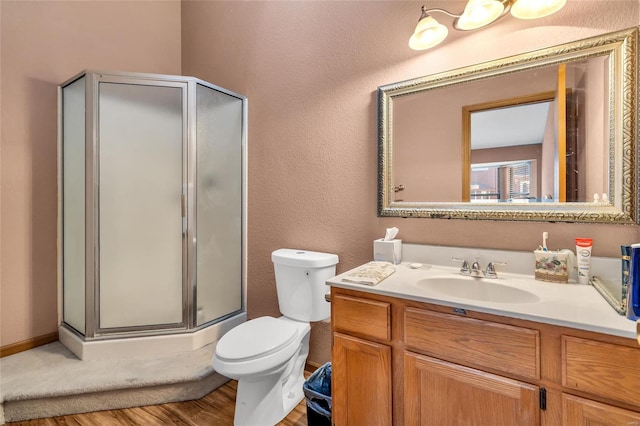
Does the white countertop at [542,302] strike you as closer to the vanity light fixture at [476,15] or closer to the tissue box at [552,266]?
the tissue box at [552,266]

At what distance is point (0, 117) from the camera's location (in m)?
1.95

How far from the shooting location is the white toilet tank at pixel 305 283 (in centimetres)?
174

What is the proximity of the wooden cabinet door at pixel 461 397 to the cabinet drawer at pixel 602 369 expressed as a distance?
0.12 metres

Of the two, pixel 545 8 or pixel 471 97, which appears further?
pixel 471 97

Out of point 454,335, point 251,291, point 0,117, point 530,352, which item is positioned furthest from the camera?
point 251,291

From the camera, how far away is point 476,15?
1339 mm

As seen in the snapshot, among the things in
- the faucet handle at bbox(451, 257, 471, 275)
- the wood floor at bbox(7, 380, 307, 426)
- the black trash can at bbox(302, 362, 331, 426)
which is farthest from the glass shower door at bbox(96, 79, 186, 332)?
the faucet handle at bbox(451, 257, 471, 275)

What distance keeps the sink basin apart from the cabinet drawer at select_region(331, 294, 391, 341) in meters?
0.25

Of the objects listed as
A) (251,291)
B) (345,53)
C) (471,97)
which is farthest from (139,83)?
(471,97)

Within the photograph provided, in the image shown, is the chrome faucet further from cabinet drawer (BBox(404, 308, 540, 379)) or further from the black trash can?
the black trash can

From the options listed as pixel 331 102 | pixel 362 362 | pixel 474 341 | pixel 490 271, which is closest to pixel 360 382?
pixel 362 362

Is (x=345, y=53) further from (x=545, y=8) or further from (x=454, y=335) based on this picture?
(x=454, y=335)

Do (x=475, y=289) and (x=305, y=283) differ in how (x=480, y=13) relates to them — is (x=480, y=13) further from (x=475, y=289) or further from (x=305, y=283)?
(x=305, y=283)

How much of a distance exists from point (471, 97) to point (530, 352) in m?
1.15
